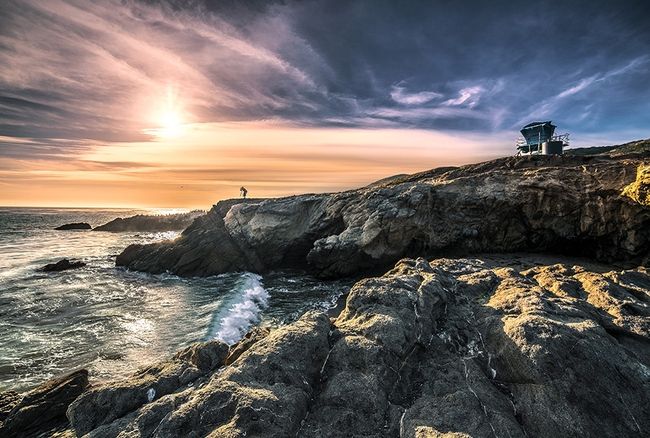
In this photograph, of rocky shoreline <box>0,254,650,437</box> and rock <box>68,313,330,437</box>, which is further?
rocky shoreline <box>0,254,650,437</box>

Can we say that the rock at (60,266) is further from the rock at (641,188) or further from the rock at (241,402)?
the rock at (641,188)

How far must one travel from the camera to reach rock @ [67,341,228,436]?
21.8 feet

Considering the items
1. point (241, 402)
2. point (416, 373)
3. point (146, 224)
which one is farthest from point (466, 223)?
point (146, 224)

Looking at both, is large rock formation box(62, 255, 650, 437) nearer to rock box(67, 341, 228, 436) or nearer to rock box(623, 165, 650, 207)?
rock box(67, 341, 228, 436)

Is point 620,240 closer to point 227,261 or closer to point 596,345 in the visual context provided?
point 596,345

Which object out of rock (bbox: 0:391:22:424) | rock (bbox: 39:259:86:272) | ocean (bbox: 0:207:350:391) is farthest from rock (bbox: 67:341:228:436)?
rock (bbox: 39:259:86:272)

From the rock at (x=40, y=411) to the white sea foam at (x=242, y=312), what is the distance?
7.11m

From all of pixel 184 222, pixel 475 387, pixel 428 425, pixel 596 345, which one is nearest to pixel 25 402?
pixel 428 425

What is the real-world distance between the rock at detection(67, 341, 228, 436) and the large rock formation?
35 millimetres

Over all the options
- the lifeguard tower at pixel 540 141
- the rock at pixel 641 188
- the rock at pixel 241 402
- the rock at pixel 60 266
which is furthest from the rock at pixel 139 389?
the lifeguard tower at pixel 540 141

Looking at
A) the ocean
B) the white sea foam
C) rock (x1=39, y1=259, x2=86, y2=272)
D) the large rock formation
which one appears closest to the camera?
the large rock formation

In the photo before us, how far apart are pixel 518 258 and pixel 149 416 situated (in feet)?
79.5

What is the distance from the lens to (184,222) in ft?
392

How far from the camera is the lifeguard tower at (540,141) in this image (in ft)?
161
